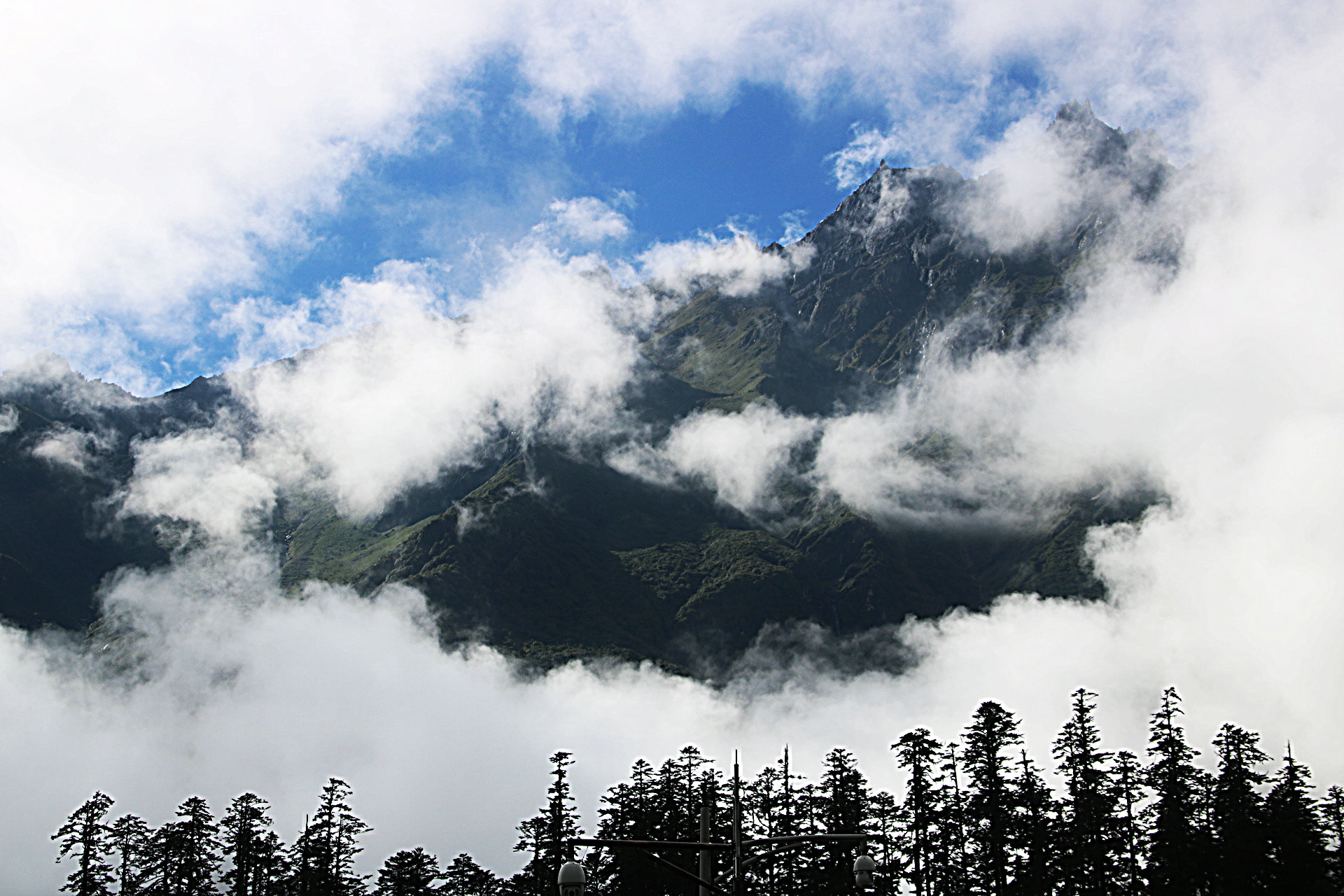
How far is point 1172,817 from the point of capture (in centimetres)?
5925

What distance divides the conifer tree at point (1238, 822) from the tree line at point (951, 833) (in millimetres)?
99

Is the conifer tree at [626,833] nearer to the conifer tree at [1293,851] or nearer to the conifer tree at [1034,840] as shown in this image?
the conifer tree at [1034,840]

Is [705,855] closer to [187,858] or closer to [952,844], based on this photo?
[952,844]

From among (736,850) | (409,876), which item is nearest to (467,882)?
(409,876)

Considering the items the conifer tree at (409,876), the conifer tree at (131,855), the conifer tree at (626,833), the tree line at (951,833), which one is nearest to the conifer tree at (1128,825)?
the tree line at (951,833)

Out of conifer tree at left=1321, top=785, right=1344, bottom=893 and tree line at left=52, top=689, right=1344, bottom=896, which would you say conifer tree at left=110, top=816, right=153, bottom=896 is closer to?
tree line at left=52, top=689, right=1344, bottom=896

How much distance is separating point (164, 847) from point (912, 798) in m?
58.9

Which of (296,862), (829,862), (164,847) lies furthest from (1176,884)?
(164,847)

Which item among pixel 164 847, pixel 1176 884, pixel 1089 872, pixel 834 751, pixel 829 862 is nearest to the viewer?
pixel 1176 884

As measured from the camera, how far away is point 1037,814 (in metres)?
66.4

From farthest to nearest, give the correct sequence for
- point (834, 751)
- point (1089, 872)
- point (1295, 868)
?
point (834, 751) < point (1089, 872) < point (1295, 868)

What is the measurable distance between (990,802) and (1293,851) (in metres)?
17.0

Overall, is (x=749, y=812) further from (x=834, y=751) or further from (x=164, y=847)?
(x=164, y=847)

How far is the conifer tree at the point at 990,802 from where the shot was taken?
212 ft
